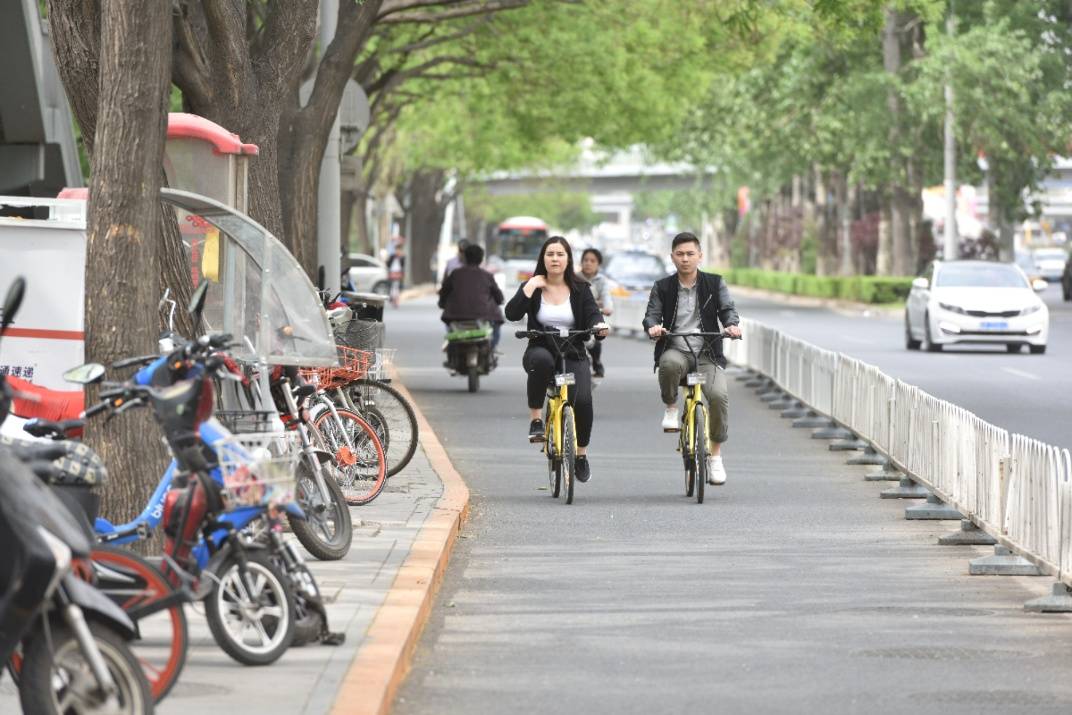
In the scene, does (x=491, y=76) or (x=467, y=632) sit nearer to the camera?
(x=467, y=632)

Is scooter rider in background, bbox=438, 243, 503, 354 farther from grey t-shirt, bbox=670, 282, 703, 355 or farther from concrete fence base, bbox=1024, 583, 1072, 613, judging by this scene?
concrete fence base, bbox=1024, 583, 1072, 613

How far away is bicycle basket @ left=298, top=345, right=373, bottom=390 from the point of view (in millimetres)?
13117

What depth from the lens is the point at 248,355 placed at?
35.9 feet

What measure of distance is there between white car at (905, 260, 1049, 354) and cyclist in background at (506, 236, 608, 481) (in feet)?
61.8

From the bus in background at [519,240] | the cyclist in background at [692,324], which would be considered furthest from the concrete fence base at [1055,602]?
the bus in background at [519,240]

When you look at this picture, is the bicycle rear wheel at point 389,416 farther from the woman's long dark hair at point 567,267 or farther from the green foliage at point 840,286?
the green foliage at point 840,286

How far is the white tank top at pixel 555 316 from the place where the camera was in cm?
1454

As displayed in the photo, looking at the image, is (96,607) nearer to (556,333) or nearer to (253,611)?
(253,611)

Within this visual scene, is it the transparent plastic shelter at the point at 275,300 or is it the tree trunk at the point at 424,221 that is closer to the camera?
the transparent plastic shelter at the point at 275,300

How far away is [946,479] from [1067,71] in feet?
139

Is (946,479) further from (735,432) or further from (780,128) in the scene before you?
(780,128)

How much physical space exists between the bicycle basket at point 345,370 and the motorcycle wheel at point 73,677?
7009 mm

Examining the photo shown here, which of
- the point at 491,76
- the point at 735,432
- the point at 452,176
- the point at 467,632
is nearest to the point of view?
the point at 467,632

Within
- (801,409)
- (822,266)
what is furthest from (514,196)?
(801,409)
